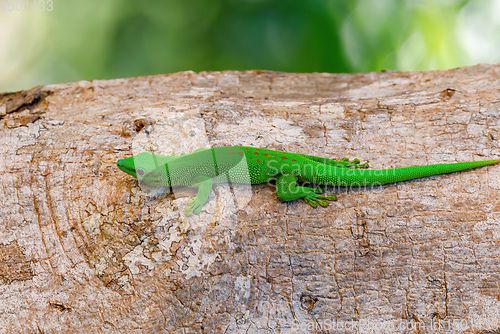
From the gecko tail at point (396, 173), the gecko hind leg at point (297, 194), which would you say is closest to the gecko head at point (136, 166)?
the gecko hind leg at point (297, 194)

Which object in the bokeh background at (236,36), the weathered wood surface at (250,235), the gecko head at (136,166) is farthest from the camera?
the bokeh background at (236,36)

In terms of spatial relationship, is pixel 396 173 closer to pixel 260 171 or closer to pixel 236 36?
pixel 260 171

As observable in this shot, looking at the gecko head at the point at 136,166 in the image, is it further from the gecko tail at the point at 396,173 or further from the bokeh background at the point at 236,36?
the bokeh background at the point at 236,36

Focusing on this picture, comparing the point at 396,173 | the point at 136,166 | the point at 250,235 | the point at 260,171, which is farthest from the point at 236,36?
the point at 250,235

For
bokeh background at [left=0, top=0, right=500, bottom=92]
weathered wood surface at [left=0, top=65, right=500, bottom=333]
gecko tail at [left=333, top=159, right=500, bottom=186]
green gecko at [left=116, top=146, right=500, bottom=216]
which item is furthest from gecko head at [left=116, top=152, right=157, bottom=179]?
bokeh background at [left=0, top=0, right=500, bottom=92]

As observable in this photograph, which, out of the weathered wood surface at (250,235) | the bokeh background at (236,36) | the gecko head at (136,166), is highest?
the bokeh background at (236,36)

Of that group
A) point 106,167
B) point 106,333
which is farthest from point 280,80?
point 106,333
